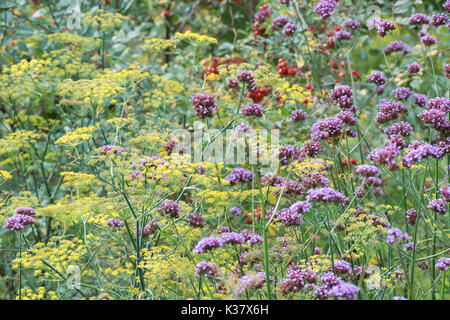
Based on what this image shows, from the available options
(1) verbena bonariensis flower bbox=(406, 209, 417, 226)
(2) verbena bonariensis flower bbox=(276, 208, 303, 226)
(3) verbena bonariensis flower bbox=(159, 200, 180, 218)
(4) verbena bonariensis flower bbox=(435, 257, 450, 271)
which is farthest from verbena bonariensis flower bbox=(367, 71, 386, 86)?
(3) verbena bonariensis flower bbox=(159, 200, 180, 218)

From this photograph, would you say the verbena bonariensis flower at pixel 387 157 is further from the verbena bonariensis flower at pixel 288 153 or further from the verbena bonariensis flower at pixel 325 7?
the verbena bonariensis flower at pixel 325 7

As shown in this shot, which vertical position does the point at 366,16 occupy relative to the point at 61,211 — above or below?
above

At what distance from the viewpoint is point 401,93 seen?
2.44 metres

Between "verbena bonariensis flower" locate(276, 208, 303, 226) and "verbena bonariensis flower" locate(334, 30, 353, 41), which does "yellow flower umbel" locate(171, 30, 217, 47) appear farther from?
"verbena bonariensis flower" locate(276, 208, 303, 226)

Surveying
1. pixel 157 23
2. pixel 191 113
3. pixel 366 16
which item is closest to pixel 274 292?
pixel 191 113

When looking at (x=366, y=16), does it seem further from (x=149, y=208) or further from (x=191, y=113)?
(x=149, y=208)

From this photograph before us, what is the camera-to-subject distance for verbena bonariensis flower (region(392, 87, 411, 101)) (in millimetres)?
2410

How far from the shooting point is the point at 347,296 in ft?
4.48

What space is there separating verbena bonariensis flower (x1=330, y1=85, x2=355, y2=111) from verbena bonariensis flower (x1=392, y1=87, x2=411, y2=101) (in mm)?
291

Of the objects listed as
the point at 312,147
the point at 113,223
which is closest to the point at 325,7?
the point at 312,147

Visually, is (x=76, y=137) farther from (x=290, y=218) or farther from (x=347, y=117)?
(x=347, y=117)

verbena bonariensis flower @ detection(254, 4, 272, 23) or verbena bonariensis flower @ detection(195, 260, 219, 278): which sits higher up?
verbena bonariensis flower @ detection(254, 4, 272, 23)

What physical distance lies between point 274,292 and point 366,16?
221 centimetres

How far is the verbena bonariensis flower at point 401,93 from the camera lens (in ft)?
7.91
